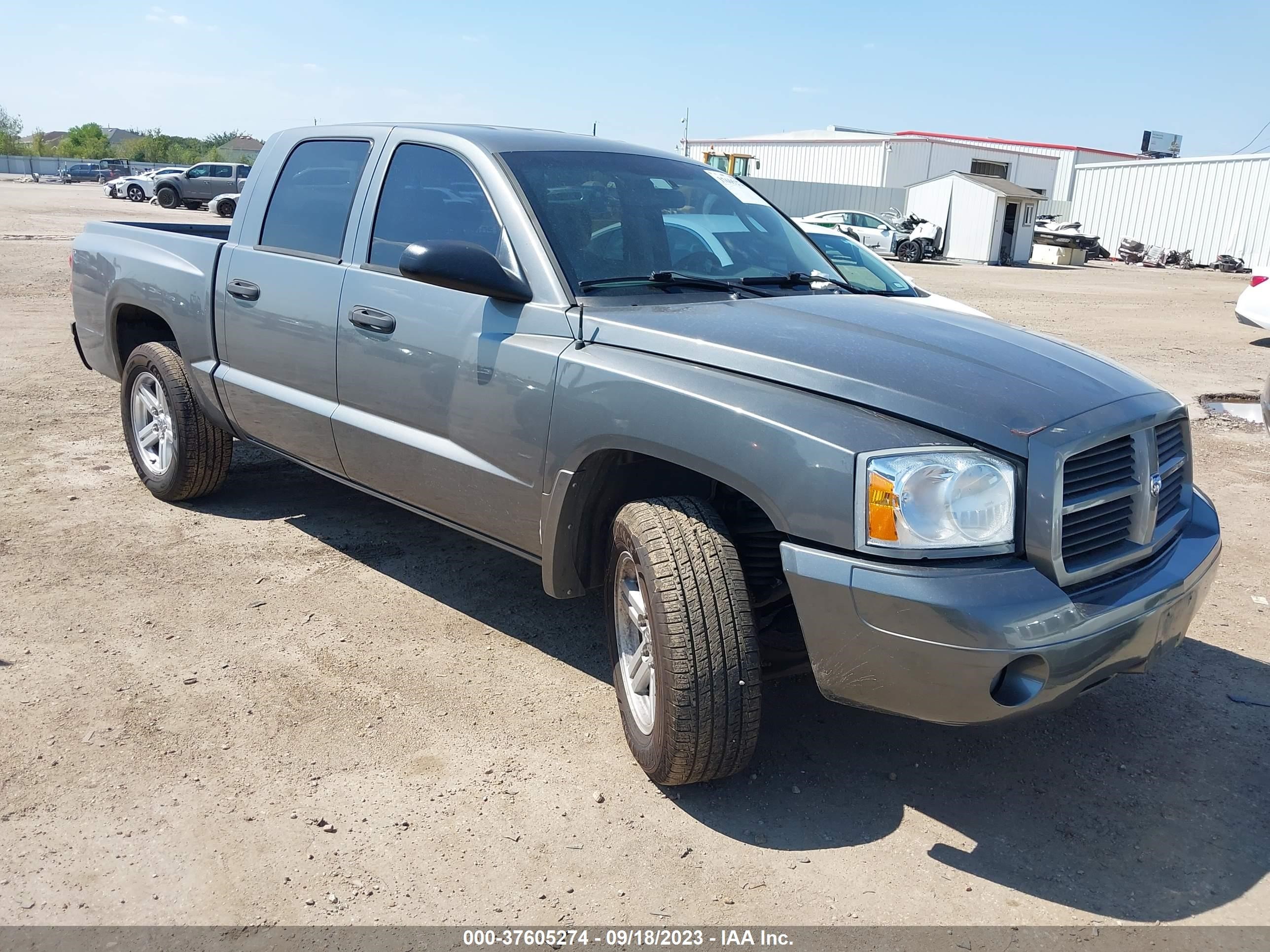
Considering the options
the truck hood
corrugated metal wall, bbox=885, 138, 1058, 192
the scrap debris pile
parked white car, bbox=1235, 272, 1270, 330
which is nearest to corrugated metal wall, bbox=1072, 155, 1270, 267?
the scrap debris pile

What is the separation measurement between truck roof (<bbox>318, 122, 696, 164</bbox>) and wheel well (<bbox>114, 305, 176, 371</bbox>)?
2.05 meters

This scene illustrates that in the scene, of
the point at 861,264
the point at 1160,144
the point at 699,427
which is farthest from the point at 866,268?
the point at 1160,144

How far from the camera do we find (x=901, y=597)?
2.49 m

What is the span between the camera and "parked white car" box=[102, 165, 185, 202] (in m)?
40.6

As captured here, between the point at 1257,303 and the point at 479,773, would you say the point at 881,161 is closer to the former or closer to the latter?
the point at 1257,303

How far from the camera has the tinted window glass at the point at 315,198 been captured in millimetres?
4254

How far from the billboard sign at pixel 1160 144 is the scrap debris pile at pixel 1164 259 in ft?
81.3

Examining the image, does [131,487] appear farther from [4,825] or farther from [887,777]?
[887,777]

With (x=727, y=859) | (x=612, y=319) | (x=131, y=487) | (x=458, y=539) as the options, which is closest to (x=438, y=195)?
(x=612, y=319)

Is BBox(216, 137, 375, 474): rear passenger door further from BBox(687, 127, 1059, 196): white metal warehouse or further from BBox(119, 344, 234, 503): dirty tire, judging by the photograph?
BBox(687, 127, 1059, 196): white metal warehouse

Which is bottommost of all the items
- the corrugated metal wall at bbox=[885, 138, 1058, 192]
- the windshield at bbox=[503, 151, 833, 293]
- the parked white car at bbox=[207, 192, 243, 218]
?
the parked white car at bbox=[207, 192, 243, 218]

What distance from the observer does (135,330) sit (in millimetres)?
5867

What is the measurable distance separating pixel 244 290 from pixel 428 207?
1.17 metres

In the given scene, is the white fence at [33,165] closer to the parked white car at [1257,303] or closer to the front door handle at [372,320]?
the parked white car at [1257,303]
